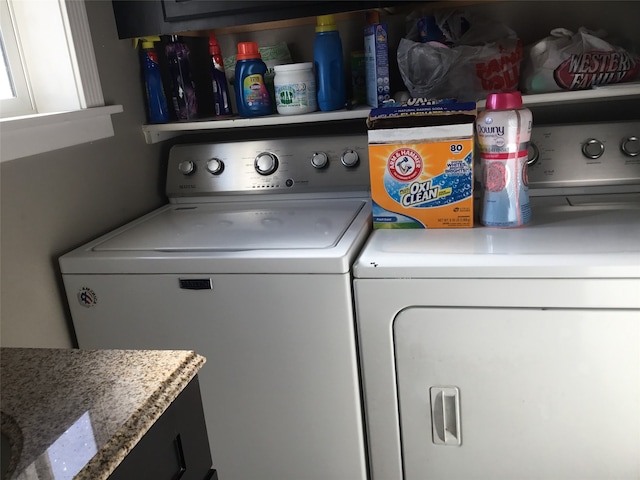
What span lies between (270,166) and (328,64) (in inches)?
14.6

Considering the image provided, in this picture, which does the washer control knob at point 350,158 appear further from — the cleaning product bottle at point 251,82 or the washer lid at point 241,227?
the cleaning product bottle at point 251,82

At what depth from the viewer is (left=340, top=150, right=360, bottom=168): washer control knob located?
188 cm

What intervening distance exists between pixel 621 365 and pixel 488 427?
0.33 m

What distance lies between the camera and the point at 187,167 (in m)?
2.04

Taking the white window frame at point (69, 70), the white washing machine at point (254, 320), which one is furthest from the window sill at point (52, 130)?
the white washing machine at point (254, 320)

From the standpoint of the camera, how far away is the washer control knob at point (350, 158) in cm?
188

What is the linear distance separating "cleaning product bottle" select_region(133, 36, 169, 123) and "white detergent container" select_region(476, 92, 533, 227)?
3.39 ft

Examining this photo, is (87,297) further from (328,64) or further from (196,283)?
(328,64)

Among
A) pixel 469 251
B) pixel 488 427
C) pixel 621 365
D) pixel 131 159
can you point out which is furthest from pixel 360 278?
pixel 131 159

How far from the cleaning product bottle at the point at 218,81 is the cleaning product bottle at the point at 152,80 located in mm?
171

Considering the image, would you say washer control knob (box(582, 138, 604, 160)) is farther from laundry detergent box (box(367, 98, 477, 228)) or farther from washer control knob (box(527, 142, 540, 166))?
laundry detergent box (box(367, 98, 477, 228))

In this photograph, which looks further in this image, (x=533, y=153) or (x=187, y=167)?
(x=187, y=167)

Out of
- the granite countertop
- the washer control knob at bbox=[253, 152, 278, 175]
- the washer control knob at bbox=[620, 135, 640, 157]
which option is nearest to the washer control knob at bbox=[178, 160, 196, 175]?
the washer control knob at bbox=[253, 152, 278, 175]

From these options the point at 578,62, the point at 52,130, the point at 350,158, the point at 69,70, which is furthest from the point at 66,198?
the point at 578,62
